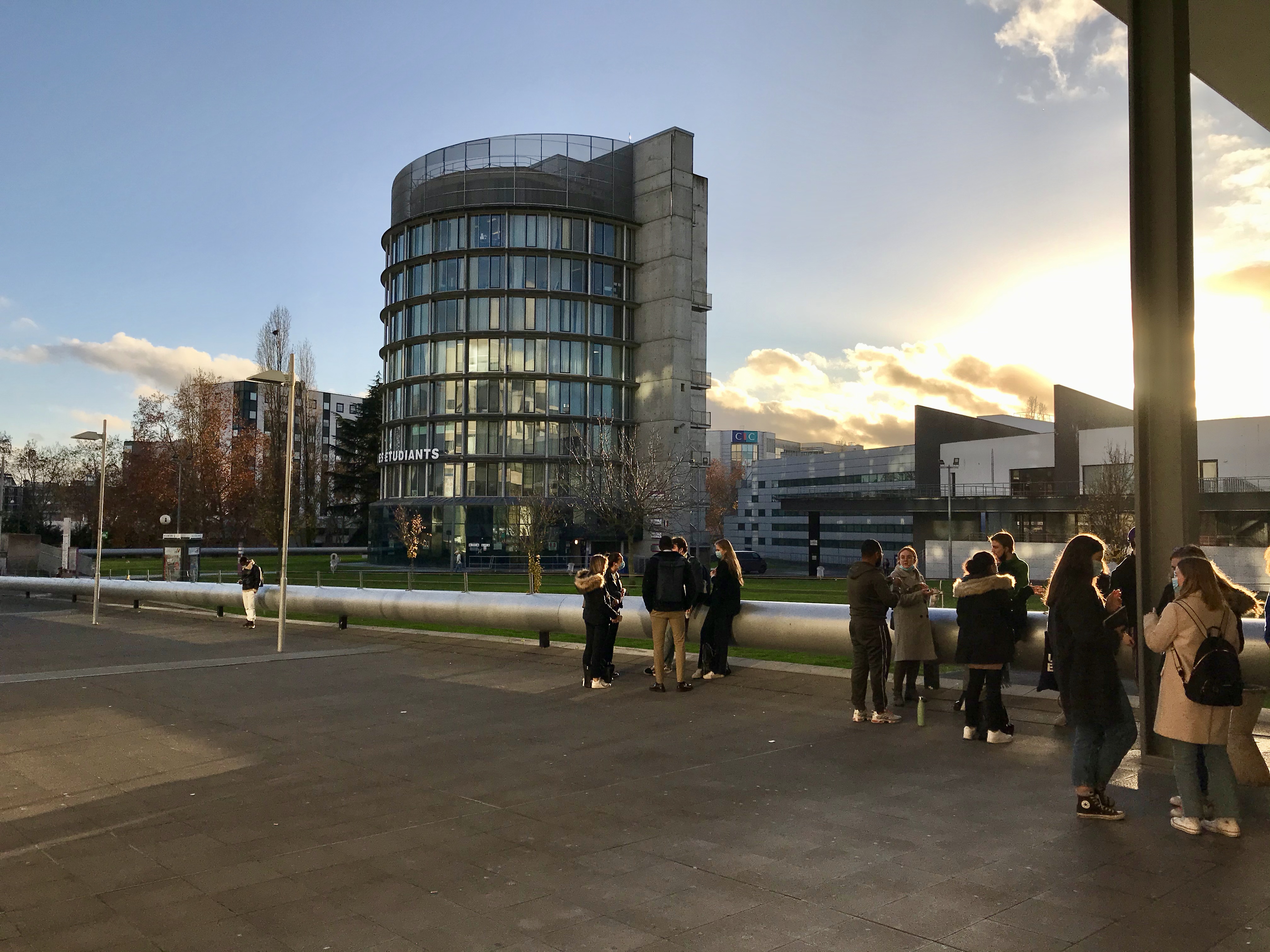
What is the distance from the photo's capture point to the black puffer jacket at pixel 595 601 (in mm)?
11227

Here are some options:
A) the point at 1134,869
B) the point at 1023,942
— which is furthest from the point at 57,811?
the point at 1134,869

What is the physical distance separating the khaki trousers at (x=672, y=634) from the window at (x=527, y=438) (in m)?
53.0

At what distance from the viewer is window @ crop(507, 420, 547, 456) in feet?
209

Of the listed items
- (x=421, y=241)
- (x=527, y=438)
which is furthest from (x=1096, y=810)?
Answer: (x=421, y=241)

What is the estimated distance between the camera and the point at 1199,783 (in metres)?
5.71

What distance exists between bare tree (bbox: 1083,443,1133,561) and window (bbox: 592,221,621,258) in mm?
34983

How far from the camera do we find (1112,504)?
157ft

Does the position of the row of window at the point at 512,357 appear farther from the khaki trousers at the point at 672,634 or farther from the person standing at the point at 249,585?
the khaki trousers at the point at 672,634

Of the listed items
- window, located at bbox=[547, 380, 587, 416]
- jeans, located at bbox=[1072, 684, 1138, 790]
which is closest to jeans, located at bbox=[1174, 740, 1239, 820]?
jeans, located at bbox=[1072, 684, 1138, 790]

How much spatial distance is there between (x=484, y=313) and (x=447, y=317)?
8.89 ft

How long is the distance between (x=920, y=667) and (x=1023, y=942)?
7.29 meters

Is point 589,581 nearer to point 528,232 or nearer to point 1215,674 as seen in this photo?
point 1215,674

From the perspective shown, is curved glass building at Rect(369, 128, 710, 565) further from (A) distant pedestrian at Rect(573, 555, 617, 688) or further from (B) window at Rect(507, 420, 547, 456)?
(A) distant pedestrian at Rect(573, 555, 617, 688)

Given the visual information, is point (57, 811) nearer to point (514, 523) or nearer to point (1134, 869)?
point (1134, 869)
